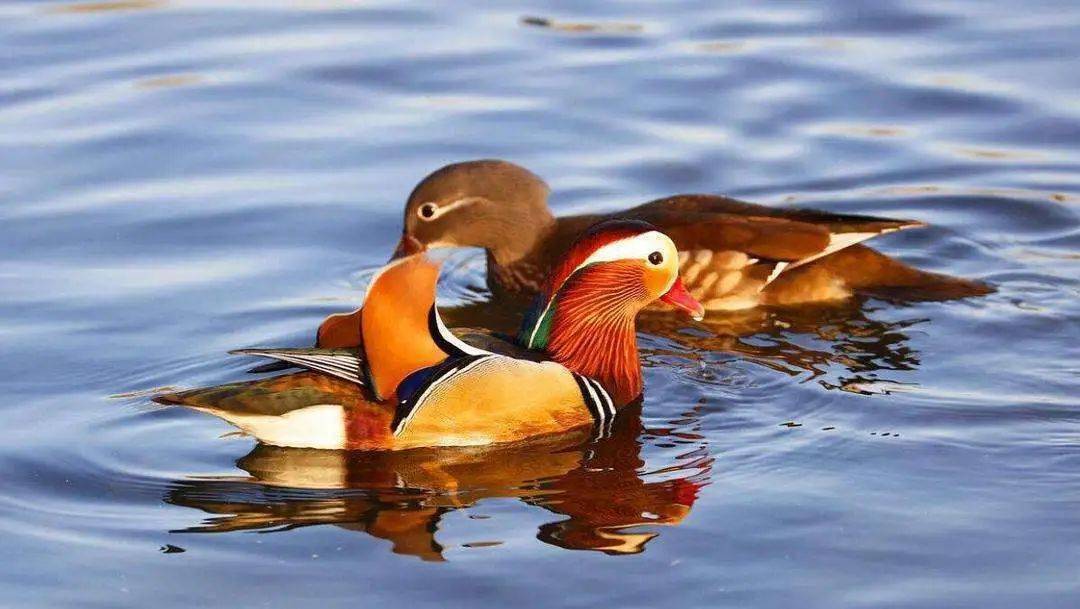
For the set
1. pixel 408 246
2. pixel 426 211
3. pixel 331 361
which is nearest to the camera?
pixel 331 361

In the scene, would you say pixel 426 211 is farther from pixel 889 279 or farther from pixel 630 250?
pixel 889 279

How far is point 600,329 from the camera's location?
26.3 feet

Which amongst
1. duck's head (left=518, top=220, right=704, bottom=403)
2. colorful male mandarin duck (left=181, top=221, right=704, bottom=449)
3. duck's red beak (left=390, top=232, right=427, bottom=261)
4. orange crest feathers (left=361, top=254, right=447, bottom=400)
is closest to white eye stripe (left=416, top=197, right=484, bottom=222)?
duck's red beak (left=390, top=232, right=427, bottom=261)

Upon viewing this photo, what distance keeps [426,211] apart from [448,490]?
3.07 metres

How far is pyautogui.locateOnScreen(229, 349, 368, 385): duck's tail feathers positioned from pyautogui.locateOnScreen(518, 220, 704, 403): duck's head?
1.02 metres

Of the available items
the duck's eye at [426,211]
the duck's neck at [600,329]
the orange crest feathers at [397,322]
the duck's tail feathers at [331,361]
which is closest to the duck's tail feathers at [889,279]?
the duck's neck at [600,329]

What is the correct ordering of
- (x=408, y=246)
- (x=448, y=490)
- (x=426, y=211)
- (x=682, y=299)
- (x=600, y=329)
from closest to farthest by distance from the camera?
(x=448, y=490) → (x=600, y=329) → (x=682, y=299) → (x=408, y=246) → (x=426, y=211)

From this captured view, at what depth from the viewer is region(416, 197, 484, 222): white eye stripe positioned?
9789mm

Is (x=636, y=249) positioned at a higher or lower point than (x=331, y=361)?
higher

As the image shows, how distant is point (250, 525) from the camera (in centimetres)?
670

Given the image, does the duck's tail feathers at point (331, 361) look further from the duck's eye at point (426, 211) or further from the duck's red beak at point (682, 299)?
the duck's eye at point (426, 211)

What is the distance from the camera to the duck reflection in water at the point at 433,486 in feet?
21.9

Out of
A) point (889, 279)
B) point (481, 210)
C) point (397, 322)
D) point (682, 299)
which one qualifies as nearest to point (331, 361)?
point (397, 322)

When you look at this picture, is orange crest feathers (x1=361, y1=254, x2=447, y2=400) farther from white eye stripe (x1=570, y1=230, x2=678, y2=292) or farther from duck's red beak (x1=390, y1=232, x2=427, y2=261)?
duck's red beak (x1=390, y1=232, x2=427, y2=261)
